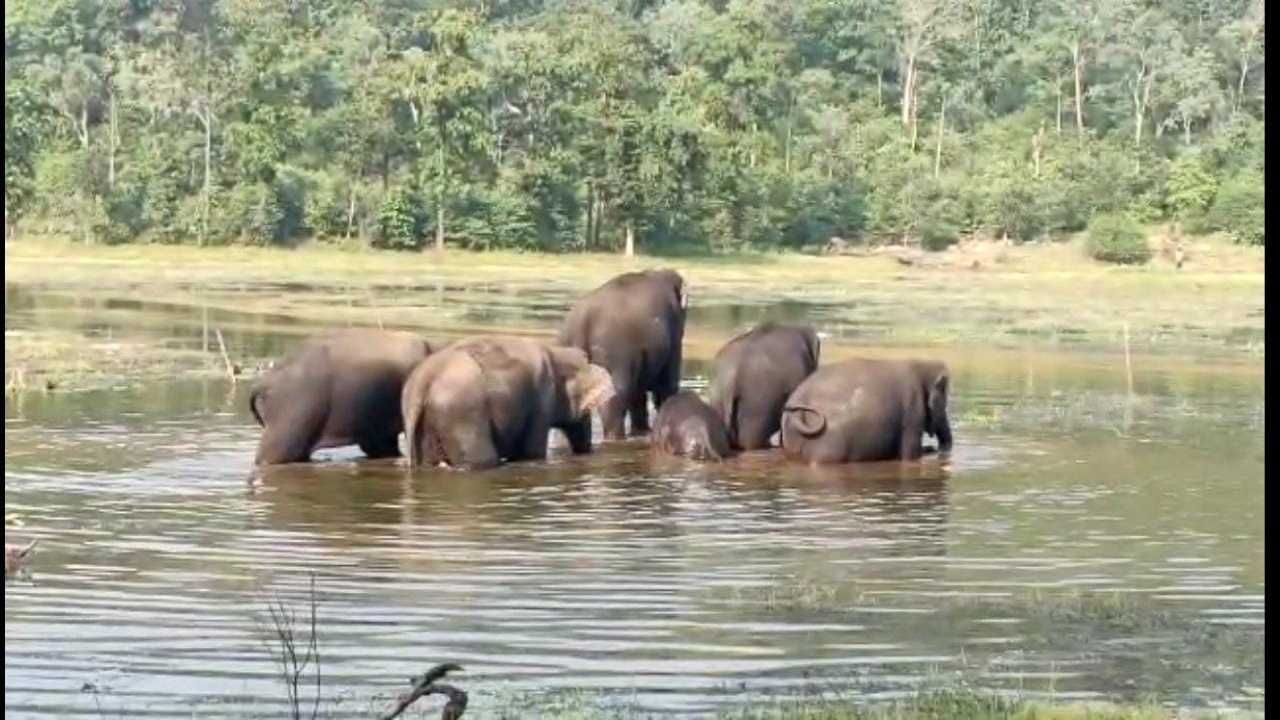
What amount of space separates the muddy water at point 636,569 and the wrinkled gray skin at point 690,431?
0.71 feet

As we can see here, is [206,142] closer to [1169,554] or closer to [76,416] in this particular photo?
[76,416]

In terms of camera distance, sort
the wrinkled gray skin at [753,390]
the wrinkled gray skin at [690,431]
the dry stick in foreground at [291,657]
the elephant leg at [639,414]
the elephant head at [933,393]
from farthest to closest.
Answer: the elephant leg at [639,414], the wrinkled gray skin at [753,390], the elephant head at [933,393], the wrinkled gray skin at [690,431], the dry stick in foreground at [291,657]

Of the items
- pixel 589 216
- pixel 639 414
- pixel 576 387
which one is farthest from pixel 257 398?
pixel 589 216

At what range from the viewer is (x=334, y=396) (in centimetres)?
1694

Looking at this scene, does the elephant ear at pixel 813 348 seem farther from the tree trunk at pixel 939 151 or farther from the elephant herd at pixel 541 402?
the tree trunk at pixel 939 151

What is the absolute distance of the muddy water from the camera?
9109mm

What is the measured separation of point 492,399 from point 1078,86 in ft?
188

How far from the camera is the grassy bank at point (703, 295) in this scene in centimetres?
3011

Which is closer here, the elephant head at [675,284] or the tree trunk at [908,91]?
the elephant head at [675,284]

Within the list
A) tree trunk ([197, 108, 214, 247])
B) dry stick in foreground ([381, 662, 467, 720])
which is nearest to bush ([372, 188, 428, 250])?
tree trunk ([197, 108, 214, 247])

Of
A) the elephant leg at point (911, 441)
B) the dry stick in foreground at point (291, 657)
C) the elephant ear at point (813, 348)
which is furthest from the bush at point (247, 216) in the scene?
the dry stick in foreground at point (291, 657)

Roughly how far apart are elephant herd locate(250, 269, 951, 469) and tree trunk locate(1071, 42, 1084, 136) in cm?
5299

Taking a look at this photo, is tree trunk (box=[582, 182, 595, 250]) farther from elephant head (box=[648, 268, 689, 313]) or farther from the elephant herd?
the elephant herd

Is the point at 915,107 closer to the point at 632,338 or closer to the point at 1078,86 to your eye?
the point at 1078,86
